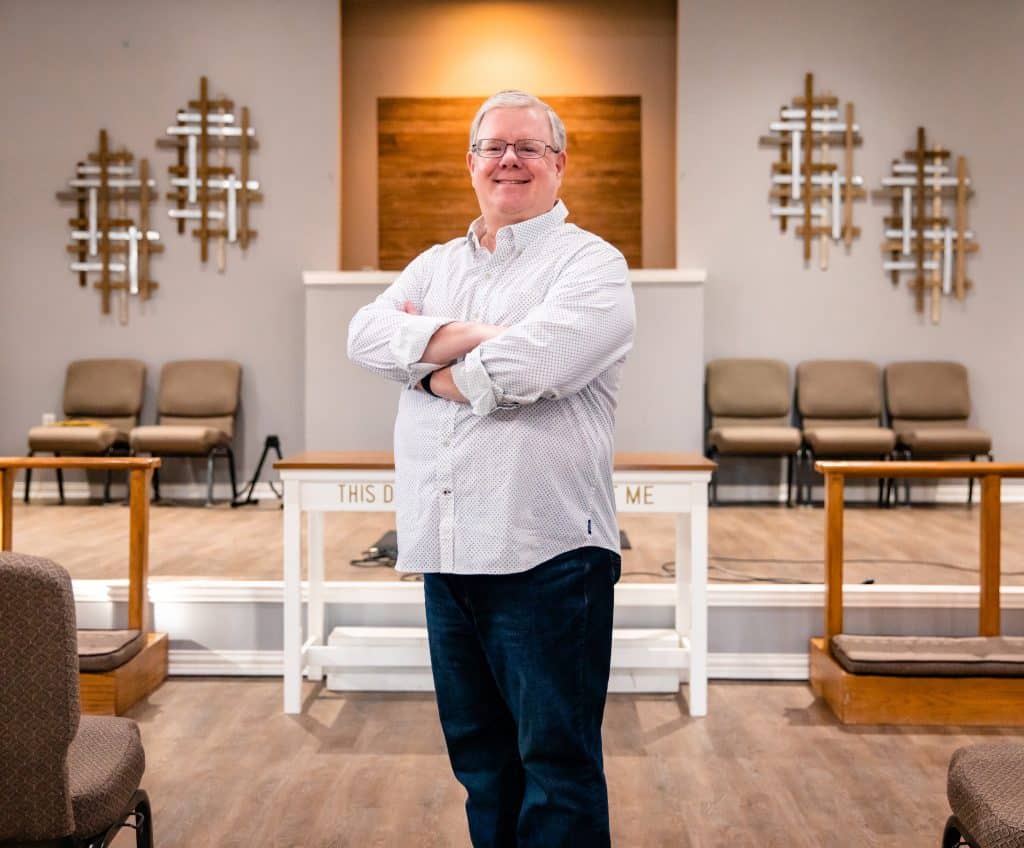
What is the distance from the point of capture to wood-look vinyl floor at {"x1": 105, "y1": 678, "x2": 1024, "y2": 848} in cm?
216

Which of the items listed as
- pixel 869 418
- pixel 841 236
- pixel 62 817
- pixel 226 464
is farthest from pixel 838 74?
pixel 62 817

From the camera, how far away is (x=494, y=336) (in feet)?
4.81

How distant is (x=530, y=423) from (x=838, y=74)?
18.4ft

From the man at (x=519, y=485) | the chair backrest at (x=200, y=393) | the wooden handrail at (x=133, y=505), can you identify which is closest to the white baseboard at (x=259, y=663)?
the wooden handrail at (x=133, y=505)

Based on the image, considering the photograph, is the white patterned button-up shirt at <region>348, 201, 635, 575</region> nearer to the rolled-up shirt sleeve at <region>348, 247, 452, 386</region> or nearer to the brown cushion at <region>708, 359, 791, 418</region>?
the rolled-up shirt sleeve at <region>348, 247, 452, 386</region>

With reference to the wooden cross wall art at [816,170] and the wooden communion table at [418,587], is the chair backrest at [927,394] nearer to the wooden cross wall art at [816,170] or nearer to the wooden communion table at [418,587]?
the wooden cross wall art at [816,170]

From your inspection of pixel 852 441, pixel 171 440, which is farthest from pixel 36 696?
pixel 852 441

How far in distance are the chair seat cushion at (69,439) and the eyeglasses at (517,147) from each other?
15.3ft

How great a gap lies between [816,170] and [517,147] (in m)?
5.21

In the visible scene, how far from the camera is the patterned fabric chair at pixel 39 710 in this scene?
1272 mm

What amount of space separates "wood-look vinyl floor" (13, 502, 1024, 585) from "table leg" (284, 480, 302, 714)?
31.9 inches

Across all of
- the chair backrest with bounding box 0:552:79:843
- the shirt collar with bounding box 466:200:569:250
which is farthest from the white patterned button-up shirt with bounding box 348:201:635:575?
the chair backrest with bounding box 0:552:79:843

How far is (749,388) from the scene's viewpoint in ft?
20.1

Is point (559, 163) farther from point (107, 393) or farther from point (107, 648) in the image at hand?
point (107, 393)
